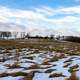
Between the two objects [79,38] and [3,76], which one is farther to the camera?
[79,38]

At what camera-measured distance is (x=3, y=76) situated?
1316 cm

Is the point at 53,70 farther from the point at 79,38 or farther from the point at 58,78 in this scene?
the point at 79,38

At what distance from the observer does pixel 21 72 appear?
44.6ft

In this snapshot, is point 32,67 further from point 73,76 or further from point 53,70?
point 73,76

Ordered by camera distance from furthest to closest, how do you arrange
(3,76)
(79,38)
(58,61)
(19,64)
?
(79,38)
(58,61)
(19,64)
(3,76)

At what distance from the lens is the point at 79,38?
57969mm

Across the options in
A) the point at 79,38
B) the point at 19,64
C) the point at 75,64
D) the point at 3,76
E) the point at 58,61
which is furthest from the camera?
the point at 79,38

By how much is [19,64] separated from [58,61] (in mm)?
2506

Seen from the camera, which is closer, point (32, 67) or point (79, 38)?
point (32, 67)

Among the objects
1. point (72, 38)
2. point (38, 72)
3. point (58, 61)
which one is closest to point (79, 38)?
point (72, 38)

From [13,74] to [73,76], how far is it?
3007 mm

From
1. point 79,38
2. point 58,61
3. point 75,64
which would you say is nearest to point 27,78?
point 75,64

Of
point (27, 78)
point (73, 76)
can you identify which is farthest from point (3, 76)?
point (73, 76)

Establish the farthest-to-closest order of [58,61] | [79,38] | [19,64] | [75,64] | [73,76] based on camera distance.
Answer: [79,38] → [58,61] → [19,64] → [75,64] → [73,76]
